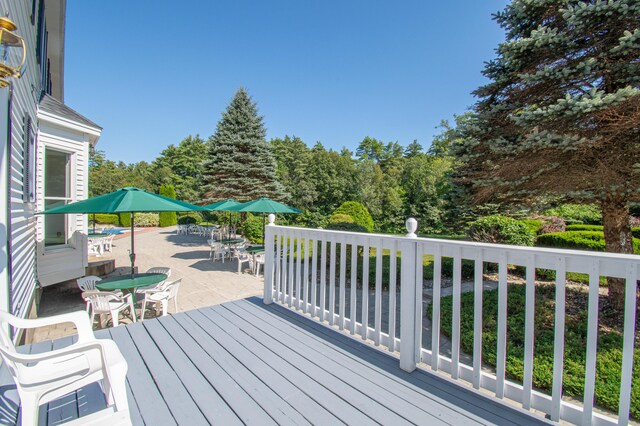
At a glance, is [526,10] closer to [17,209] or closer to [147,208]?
[147,208]

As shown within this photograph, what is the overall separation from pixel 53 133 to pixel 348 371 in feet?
24.7

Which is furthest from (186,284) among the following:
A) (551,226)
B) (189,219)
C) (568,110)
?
(189,219)

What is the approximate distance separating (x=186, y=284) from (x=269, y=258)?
4.47m

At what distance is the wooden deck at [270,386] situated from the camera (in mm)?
1882

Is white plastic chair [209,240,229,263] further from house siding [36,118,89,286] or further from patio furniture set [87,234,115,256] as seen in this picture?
patio furniture set [87,234,115,256]

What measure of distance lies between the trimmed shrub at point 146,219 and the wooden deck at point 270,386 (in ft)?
79.8

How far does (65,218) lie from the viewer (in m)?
6.59

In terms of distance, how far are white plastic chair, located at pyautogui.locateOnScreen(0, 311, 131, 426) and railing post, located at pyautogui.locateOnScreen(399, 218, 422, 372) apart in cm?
192

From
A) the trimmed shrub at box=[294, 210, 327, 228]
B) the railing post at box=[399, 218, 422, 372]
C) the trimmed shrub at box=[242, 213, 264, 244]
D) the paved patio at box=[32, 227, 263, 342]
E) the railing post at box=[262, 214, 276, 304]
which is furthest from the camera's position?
the trimmed shrub at box=[294, 210, 327, 228]

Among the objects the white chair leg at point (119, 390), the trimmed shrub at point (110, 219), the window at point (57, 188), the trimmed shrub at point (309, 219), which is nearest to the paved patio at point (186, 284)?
the window at point (57, 188)

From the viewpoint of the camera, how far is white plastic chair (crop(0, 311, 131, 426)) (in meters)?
1.44

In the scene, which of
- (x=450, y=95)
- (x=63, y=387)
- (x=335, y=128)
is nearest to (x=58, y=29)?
(x=63, y=387)

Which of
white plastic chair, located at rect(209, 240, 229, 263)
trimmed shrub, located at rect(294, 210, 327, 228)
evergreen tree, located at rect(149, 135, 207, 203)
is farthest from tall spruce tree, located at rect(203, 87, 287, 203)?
evergreen tree, located at rect(149, 135, 207, 203)

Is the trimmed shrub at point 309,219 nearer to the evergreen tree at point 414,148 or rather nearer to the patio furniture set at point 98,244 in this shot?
the patio furniture set at point 98,244
